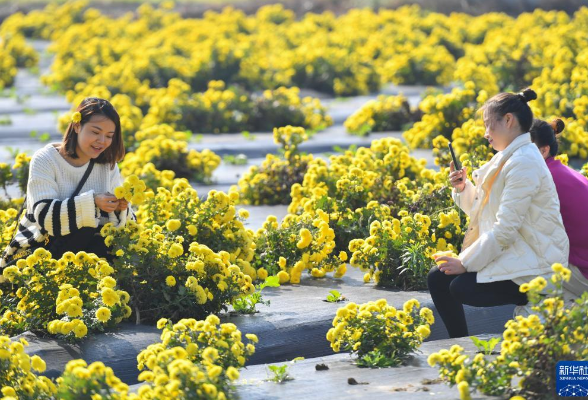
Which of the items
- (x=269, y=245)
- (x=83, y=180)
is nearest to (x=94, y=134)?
(x=83, y=180)

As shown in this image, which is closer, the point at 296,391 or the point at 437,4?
the point at 296,391

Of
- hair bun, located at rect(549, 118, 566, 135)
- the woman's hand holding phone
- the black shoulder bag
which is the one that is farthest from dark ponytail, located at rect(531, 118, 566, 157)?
the black shoulder bag

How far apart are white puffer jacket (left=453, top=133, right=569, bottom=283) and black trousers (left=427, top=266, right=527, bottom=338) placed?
0.22ft

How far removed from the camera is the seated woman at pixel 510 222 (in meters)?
3.98

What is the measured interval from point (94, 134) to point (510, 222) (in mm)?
1930

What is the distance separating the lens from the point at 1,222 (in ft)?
18.0

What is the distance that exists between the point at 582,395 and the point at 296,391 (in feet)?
3.35

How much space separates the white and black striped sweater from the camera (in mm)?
4504

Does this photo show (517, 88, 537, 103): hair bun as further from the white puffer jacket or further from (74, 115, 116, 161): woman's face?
(74, 115, 116, 161): woman's face

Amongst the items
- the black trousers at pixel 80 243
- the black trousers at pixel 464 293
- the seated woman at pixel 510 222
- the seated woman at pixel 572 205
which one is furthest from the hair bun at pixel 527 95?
the black trousers at pixel 80 243

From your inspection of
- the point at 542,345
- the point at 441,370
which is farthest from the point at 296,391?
the point at 542,345

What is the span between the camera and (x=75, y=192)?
4691 mm

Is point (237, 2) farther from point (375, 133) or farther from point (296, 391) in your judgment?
point (296, 391)

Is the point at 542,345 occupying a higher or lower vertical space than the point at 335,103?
lower
